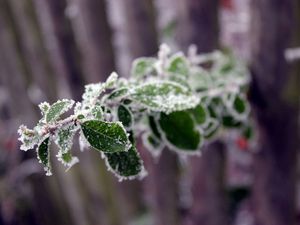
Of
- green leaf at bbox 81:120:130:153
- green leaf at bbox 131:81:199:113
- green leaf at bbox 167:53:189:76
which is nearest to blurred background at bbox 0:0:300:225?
green leaf at bbox 167:53:189:76

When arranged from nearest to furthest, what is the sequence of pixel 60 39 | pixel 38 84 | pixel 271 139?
pixel 271 139
pixel 60 39
pixel 38 84

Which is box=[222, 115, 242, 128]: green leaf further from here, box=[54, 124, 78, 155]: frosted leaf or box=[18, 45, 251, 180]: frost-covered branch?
box=[54, 124, 78, 155]: frosted leaf

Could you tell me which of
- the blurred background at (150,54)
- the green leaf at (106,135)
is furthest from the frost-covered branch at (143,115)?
the blurred background at (150,54)

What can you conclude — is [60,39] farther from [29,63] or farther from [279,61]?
[279,61]

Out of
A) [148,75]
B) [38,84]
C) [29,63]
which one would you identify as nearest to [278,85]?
[148,75]

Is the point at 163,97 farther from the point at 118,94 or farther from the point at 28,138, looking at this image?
the point at 28,138

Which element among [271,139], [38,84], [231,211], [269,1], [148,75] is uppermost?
[38,84]

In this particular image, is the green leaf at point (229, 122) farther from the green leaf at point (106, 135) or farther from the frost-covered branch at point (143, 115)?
the green leaf at point (106, 135)

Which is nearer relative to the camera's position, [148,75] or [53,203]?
[148,75]
